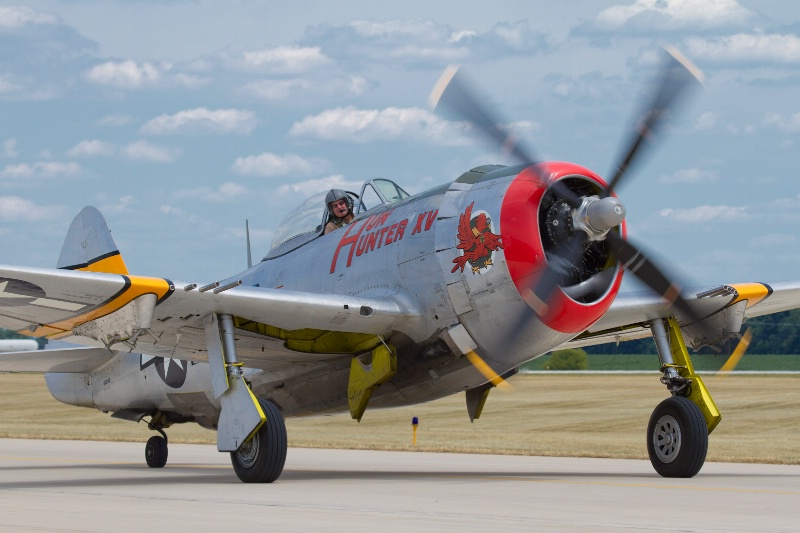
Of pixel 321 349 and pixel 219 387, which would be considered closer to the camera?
pixel 219 387

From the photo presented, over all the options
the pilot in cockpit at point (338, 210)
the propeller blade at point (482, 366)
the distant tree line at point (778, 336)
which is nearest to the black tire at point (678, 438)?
the propeller blade at point (482, 366)

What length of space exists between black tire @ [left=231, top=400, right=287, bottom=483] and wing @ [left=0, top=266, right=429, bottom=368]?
1211mm

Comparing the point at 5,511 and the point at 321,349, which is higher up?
the point at 321,349

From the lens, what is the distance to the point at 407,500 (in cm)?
1093

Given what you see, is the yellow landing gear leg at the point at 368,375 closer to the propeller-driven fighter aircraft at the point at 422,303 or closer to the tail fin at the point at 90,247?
the propeller-driven fighter aircraft at the point at 422,303

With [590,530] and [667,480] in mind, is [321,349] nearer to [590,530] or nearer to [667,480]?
[667,480]

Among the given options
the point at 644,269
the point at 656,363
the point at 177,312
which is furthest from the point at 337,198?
the point at 656,363

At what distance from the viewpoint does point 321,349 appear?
15.2m

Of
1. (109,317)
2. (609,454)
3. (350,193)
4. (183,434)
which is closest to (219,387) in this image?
(109,317)

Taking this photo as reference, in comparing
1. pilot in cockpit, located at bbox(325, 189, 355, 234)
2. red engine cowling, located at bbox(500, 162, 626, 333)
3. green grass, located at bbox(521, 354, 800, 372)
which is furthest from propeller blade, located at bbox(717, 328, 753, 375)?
green grass, located at bbox(521, 354, 800, 372)

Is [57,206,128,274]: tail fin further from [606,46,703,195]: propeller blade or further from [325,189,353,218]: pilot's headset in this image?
[606,46,703,195]: propeller blade

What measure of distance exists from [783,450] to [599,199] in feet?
41.2

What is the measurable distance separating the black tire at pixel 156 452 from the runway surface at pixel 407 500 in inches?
26.8

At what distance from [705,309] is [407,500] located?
663 centimetres
